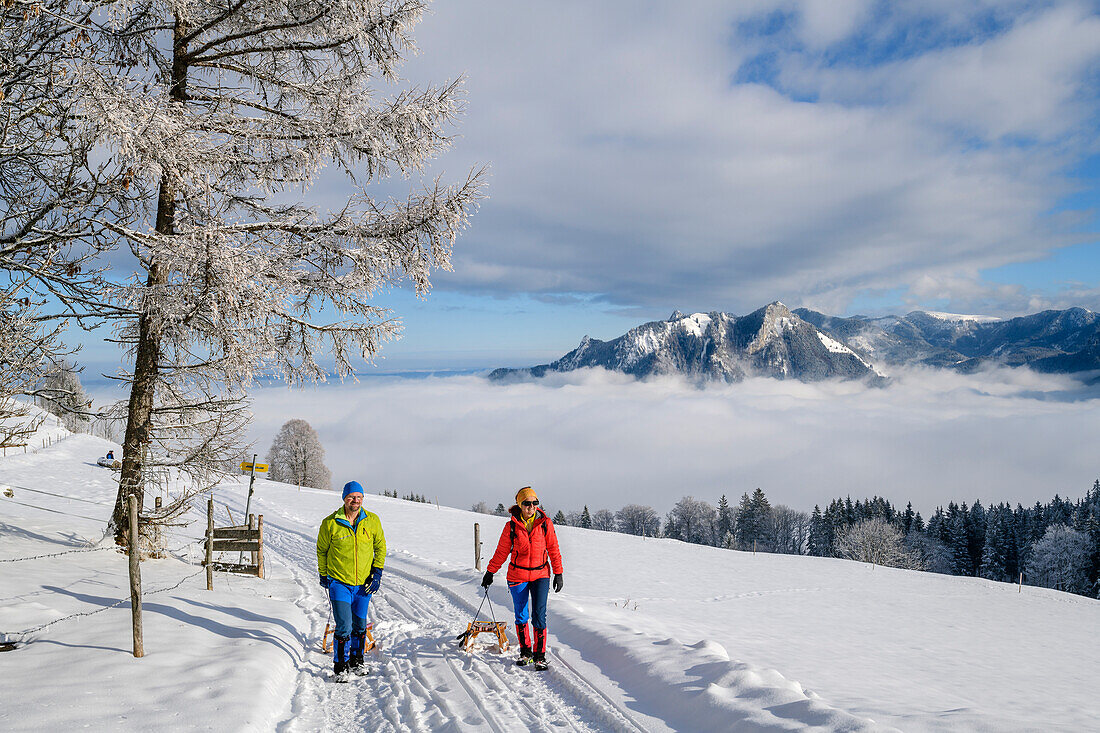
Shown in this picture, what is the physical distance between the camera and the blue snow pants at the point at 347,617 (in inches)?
253

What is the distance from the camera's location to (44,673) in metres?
5.35

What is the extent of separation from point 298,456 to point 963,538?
3565 inches

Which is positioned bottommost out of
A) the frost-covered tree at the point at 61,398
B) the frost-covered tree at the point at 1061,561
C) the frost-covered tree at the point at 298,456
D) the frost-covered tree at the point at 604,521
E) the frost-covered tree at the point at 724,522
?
the frost-covered tree at the point at 604,521

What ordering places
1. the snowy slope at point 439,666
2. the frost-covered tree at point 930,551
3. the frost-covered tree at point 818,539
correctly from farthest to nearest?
1. the frost-covered tree at point 818,539
2. the frost-covered tree at point 930,551
3. the snowy slope at point 439,666

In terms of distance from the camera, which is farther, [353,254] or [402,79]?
[402,79]

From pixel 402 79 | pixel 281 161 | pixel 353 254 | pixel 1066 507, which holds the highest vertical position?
pixel 402 79

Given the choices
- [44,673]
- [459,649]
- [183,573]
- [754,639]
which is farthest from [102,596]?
[754,639]

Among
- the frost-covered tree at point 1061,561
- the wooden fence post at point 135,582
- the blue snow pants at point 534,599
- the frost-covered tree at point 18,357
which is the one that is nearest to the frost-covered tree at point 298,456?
the frost-covered tree at point 18,357

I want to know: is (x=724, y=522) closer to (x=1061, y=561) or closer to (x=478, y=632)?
(x=1061, y=561)

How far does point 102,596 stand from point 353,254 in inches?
238

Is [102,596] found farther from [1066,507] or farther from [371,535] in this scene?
[1066,507]

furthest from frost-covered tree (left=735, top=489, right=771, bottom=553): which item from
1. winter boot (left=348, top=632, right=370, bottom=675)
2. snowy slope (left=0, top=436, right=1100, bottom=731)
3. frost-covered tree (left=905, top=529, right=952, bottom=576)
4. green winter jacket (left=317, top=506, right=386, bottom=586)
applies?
green winter jacket (left=317, top=506, right=386, bottom=586)

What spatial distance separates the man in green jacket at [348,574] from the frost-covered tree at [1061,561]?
8341 centimetres

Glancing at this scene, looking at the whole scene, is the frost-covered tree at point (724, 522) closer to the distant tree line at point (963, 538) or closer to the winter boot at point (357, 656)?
the distant tree line at point (963, 538)
